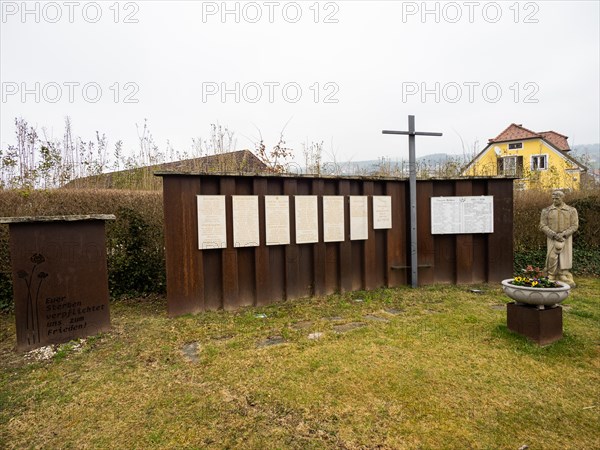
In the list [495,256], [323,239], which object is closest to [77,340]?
[323,239]

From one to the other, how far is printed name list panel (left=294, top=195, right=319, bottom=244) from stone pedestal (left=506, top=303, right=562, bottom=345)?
11.5 ft

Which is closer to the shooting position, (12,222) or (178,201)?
(12,222)

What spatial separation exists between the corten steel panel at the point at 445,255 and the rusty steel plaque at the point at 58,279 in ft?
21.4

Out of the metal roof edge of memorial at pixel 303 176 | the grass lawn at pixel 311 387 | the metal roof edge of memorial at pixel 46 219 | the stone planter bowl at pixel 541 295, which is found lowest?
the grass lawn at pixel 311 387

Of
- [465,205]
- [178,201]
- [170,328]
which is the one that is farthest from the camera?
[465,205]

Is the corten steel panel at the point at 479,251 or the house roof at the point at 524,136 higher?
the house roof at the point at 524,136

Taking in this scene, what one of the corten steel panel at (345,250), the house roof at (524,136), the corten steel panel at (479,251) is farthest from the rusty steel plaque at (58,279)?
the house roof at (524,136)

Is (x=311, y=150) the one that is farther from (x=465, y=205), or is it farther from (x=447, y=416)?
(x=447, y=416)

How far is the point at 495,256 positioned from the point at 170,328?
22.7 feet

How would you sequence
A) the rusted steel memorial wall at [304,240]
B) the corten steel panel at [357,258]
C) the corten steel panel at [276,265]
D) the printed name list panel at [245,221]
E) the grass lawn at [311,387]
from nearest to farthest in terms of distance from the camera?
the grass lawn at [311,387] < the rusted steel memorial wall at [304,240] < the printed name list panel at [245,221] < the corten steel panel at [276,265] < the corten steel panel at [357,258]

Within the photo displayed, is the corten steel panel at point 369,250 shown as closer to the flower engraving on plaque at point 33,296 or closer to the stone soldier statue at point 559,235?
the stone soldier statue at point 559,235

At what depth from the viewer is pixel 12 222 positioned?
167 inches

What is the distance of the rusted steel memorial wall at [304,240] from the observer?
579 centimetres

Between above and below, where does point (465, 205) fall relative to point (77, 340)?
above
